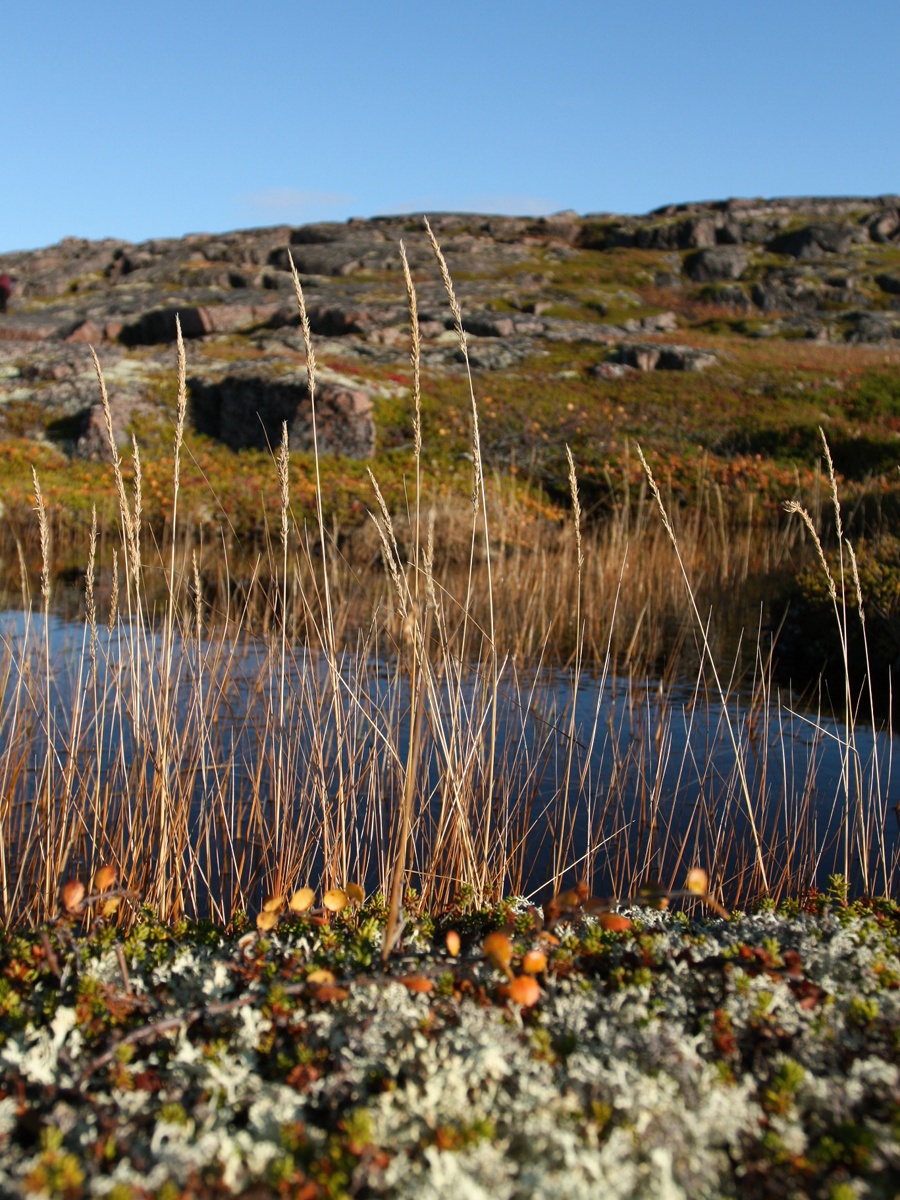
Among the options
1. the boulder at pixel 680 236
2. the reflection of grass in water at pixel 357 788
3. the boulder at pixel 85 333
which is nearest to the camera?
the reflection of grass in water at pixel 357 788

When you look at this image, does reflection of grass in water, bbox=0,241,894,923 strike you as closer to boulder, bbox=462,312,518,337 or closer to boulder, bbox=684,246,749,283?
boulder, bbox=462,312,518,337

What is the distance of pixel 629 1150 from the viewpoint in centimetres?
133

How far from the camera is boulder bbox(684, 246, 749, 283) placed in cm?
5641

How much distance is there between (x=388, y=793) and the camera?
170 inches

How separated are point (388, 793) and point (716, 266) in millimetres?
58544

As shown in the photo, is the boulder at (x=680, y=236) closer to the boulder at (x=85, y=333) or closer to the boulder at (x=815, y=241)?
the boulder at (x=815, y=241)

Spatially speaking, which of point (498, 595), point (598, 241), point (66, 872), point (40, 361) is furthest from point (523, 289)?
point (66, 872)

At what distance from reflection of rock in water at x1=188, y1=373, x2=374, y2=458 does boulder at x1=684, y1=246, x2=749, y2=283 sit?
4360 centimetres

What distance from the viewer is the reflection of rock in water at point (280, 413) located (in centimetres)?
1766

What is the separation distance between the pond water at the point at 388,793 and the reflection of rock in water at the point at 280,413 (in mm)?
12167

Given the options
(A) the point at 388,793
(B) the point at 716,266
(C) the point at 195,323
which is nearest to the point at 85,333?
(C) the point at 195,323

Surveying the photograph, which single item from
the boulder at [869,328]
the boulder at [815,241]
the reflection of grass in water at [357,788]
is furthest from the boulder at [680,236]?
the reflection of grass in water at [357,788]

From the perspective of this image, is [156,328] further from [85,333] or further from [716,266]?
[716,266]

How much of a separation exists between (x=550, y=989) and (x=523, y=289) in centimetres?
4839
